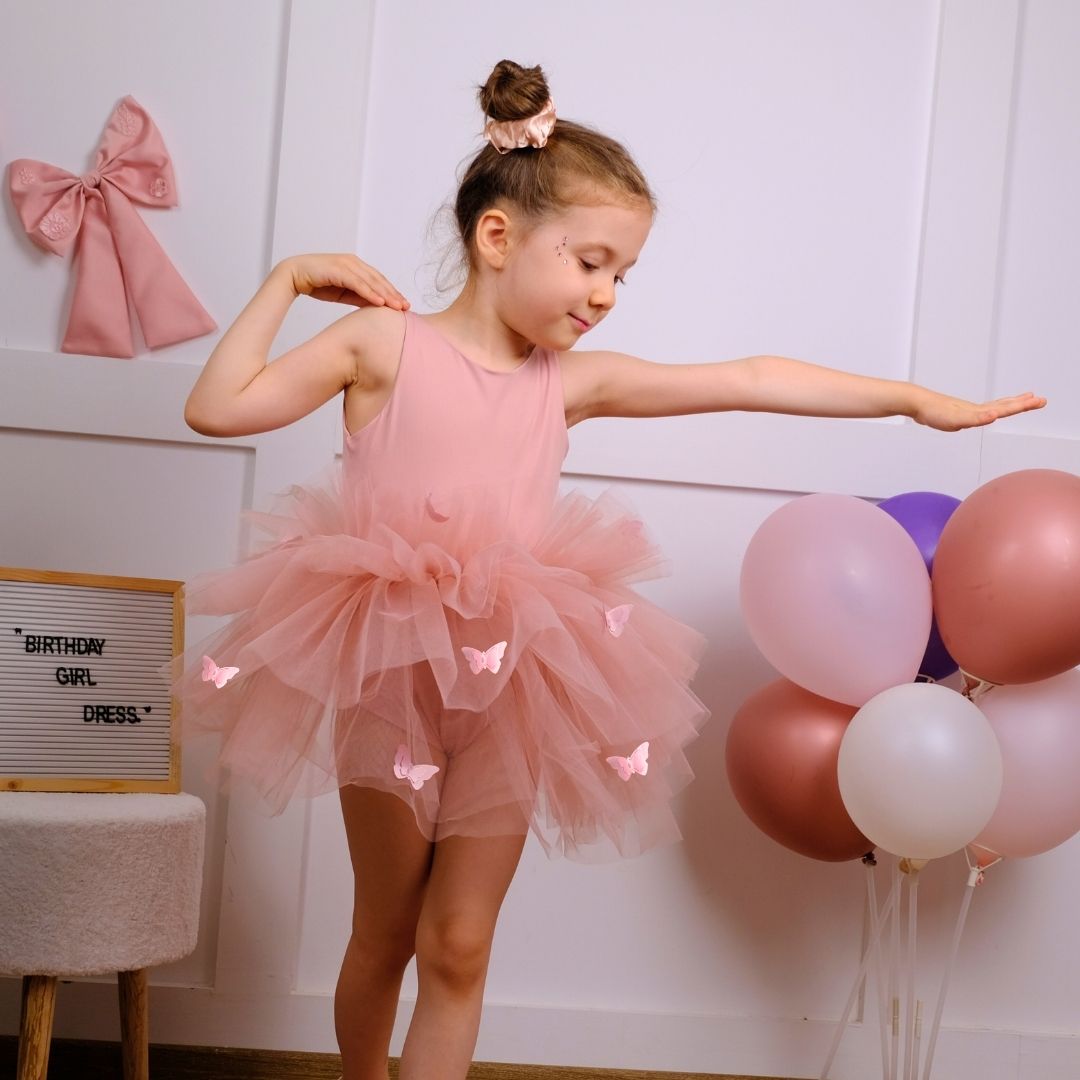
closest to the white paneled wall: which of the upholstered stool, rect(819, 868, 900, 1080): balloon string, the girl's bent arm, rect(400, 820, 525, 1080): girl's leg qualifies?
rect(819, 868, 900, 1080): balloon string

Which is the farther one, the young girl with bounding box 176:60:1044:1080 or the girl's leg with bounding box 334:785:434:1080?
the girl's leg with bounding box 334:785:434:1080

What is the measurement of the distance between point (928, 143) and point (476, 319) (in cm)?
119

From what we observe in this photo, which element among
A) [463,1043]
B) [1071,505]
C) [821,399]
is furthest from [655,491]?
[463,1043]

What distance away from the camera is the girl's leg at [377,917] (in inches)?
58.5

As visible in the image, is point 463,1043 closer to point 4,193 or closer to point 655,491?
point 655,491

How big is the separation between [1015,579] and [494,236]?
816mm

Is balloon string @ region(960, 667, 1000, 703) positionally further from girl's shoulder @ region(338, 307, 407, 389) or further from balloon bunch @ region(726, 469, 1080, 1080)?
girl's shoulder @ region(338, 307, 407, 389)

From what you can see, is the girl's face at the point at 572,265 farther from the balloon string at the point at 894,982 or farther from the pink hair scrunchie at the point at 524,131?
the balloon string at the point at 894,982

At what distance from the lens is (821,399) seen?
Answer: 1.67 m

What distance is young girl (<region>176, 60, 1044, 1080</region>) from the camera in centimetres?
134

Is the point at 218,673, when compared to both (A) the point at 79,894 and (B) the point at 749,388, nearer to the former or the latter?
(A) the point at 79,894

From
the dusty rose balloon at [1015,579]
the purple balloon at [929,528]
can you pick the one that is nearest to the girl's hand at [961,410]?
the dusty rose balloon at [1015,579]

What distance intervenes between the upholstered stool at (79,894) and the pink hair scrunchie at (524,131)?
0.99 m

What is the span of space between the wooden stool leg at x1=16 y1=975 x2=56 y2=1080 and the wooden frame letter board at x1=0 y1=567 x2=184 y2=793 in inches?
11.6
